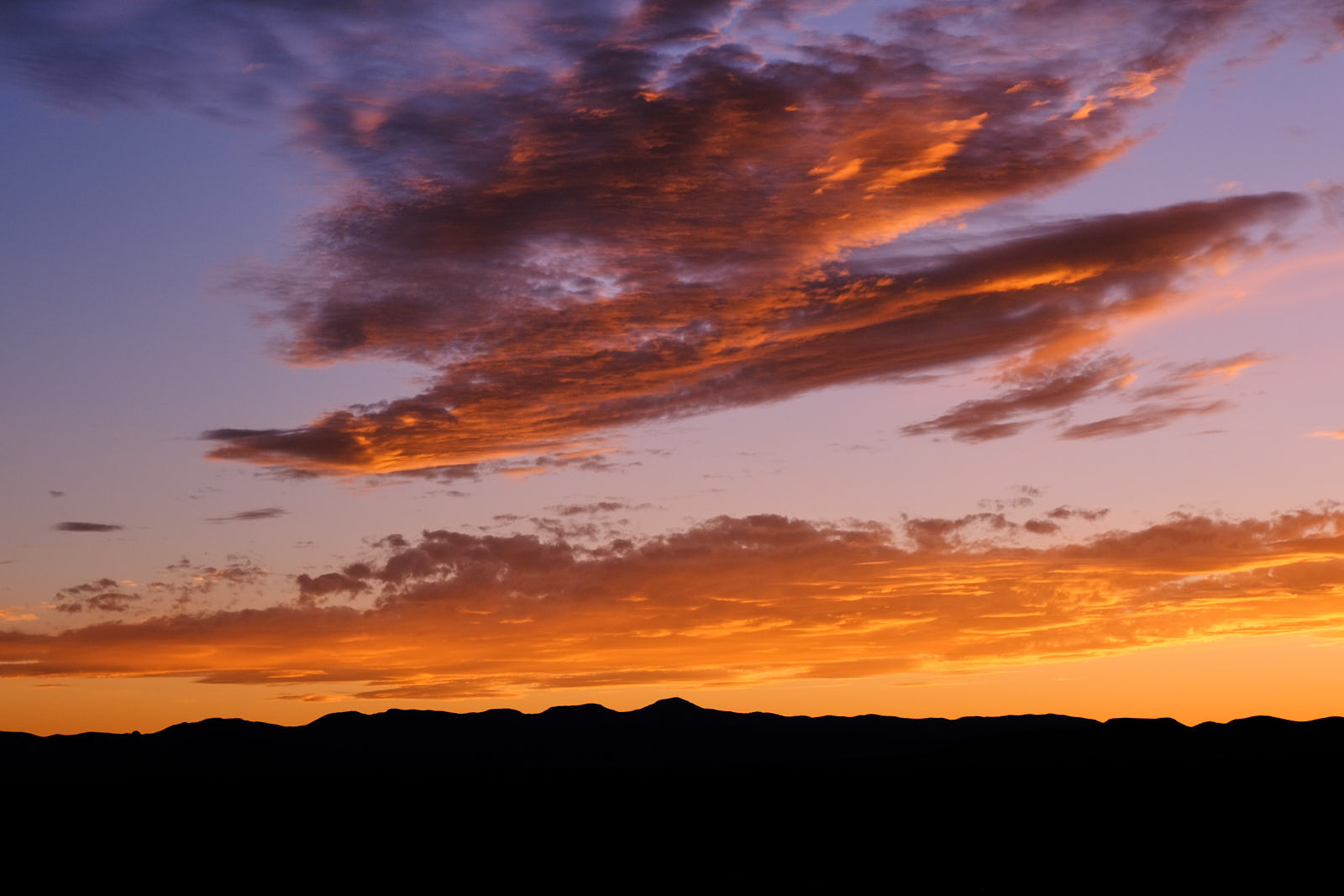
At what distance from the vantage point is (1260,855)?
224 ft

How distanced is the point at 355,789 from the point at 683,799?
1297 inches

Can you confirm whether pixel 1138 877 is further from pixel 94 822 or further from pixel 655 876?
pixel 94 822

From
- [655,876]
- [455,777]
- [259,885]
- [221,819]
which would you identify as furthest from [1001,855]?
[455,777]

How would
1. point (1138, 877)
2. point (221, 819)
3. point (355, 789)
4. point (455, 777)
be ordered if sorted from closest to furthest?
point (1138, 877) → point (221, 819) → point (355, 789) → point (455, 777)

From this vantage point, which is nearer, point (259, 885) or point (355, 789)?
point (259, 885)

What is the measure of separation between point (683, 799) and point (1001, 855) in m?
38.0

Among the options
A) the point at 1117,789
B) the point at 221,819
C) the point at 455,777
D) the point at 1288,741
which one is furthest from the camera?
the point at 1288,741

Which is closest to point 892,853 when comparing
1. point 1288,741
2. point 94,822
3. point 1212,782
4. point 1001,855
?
point 1001,855

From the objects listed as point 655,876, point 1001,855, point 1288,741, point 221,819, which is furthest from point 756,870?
point 1288,741

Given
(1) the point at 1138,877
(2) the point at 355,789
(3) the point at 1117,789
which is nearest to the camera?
(1) the point at 1138,877

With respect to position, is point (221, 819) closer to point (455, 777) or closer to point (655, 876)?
point (655, 876)

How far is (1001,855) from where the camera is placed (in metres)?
70.9

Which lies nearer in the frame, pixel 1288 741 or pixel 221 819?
pixel 221 819

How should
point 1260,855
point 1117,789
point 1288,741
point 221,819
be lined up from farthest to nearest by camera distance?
point 1288,741 → point 1117,789 → point 221,819 → point 1260,855
